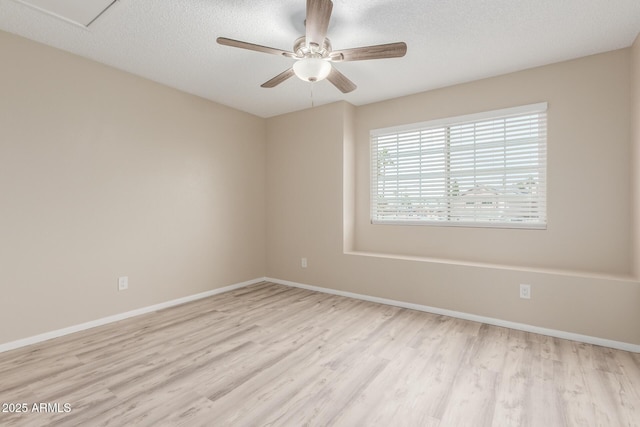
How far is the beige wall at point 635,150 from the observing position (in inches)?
99.0

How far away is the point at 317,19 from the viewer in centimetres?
186

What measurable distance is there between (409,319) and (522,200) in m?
1.67

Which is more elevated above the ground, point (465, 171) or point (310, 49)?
point (310, 49)

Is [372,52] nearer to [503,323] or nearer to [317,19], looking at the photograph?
[317,19]

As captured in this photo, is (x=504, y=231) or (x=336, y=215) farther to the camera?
(x=336, y=215)

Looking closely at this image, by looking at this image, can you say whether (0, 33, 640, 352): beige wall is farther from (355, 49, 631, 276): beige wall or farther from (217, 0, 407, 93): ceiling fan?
(217, 0, 407, 93): ceiling fan

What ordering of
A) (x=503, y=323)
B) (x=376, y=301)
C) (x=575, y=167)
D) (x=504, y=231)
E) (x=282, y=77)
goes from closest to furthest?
(x=282, y=77) → (x=575, y=167) → (x=503, y=323) → (x=504, y=231) → (x=376, y=301)

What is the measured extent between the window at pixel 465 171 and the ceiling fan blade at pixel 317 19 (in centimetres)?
212

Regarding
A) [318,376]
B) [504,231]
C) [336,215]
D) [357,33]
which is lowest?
[318,376]

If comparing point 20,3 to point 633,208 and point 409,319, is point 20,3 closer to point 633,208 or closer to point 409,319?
point 409,319

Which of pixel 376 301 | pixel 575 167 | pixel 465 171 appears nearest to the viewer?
pixel 575 167

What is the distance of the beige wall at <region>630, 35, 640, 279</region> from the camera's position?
8.25 feet

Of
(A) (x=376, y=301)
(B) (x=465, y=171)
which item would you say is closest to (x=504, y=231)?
(B) (x=465, y=171)

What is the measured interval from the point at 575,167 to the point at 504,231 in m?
0.84
